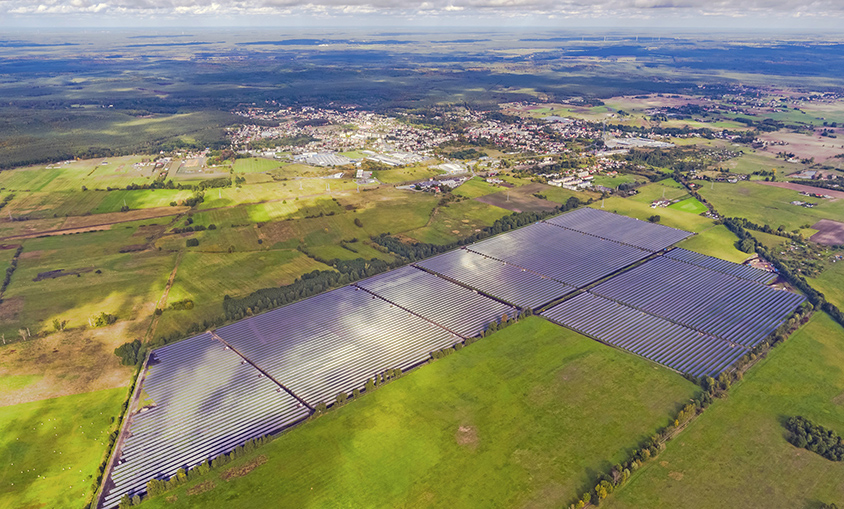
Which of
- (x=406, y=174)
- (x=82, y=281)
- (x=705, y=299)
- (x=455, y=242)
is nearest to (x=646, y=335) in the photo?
(x=705, y=299)

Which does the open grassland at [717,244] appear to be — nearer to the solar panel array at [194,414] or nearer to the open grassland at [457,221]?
the open grassland at [457,221]

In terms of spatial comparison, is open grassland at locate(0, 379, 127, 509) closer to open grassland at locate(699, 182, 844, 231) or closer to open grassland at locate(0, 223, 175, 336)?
open grassland at locate(0, 223, 175, 336)

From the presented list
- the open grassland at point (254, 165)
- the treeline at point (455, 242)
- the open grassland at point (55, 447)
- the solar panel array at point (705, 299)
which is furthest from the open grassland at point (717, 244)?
the open grassland at point (254, 165)

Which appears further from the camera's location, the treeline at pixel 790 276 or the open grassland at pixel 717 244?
the open grassland at pixel 717 244

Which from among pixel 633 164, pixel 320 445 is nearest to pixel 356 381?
pixel 320 445

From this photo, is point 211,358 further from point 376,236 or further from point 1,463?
point 376,236

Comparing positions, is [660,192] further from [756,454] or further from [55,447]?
[55,447]
